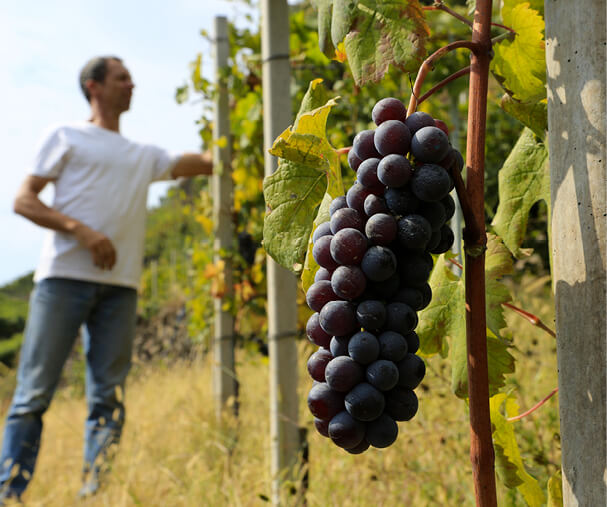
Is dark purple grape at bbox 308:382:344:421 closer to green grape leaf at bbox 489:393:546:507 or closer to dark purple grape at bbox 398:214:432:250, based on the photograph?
dark purple grape at bbox 398:214:432:250

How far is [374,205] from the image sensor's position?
65 cm

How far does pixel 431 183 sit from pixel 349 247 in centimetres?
11

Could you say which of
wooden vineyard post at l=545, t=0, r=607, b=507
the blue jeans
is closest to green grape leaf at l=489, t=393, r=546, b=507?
wooden vineyard post at l=545, t=0, r=607, b=507

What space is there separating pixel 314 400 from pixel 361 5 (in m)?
0.45

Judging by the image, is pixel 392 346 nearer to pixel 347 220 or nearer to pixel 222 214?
pixel 347 220

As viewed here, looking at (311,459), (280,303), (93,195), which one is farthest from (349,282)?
(93,195)

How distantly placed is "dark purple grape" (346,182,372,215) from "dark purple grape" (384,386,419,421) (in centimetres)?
20

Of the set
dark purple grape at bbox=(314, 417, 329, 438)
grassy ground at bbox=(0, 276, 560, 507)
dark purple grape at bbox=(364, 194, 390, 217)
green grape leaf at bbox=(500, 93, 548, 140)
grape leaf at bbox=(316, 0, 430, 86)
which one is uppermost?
grape leaf at bbox=(316, 0, 430, 86)

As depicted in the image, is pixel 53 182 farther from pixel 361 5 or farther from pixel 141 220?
pixel 361 5

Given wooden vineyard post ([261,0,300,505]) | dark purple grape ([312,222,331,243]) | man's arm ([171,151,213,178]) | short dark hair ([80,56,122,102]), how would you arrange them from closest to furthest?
dark purple grape ([312,222,331,243]), wooden vineyard post ([261,0,300,505]), short dark hair ([80,56,122,102]), man's arm ([171,151,213,178])

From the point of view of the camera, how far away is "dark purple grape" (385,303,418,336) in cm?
64

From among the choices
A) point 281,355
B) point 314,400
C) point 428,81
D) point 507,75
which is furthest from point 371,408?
point 428,81

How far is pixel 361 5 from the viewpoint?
704 millimetres

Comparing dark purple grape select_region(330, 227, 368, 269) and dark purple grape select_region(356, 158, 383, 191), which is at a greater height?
dark purple grape select_region(356, 158, 383, 191)
